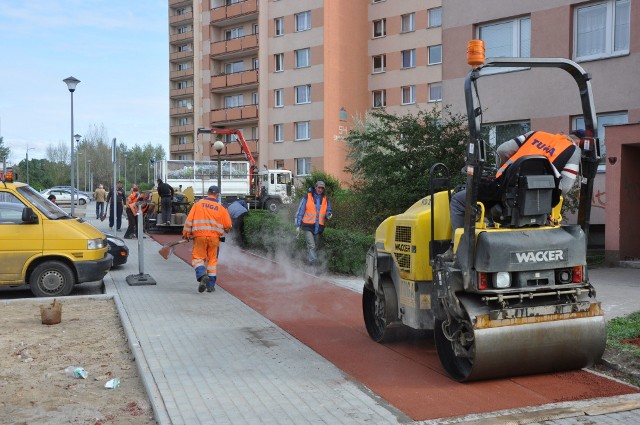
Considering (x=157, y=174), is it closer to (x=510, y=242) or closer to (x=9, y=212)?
(x=9, y=212)

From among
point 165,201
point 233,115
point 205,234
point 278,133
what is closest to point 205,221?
point 205,234

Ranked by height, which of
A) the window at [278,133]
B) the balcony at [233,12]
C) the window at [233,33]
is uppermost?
the balcony at [233,12]

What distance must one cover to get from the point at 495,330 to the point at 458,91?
15.1m

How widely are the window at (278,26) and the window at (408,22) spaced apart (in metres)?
8.57

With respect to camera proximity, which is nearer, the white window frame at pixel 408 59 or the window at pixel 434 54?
the window at pixel 434 54

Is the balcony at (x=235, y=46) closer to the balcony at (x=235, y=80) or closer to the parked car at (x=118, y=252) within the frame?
the balcony at (x=235, y=80)

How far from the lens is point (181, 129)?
251 ft

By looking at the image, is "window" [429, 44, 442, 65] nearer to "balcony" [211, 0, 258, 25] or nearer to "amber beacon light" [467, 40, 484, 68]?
"balcony" [211, 0, 258, 25]

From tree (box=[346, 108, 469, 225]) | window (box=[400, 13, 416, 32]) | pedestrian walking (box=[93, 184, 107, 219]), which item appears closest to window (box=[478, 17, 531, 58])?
tree (box=[346, 108, 469, 225])

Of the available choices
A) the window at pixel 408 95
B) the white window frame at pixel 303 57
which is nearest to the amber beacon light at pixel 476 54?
the window at pixel 408 95

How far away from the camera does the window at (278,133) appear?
48500 millimetres

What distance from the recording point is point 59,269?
10.9 meters

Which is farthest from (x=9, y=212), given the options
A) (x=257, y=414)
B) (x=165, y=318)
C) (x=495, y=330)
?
(x=495, y=330)

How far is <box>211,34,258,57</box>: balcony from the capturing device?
52688 mm
